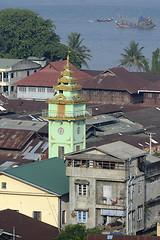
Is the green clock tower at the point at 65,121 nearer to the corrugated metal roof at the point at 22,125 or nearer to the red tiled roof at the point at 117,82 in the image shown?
the corrugated metal roof at the point at 22,125

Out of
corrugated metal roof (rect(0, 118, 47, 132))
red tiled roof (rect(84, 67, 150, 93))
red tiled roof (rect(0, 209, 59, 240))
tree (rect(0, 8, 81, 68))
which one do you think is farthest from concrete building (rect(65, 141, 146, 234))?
tree (rect(0, 8, 81, 68))

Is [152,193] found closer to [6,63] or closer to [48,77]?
[48,77]

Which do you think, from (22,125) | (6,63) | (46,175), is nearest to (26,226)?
(46,175)

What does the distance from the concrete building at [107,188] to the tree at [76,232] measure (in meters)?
3.05

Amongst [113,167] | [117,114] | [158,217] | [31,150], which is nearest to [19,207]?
[113,167]

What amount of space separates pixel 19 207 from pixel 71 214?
4.01 metres

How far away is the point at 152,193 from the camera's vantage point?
6812 cm

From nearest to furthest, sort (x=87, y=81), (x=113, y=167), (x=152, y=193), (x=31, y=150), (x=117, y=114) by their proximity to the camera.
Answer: (x=113, y=167) < (x=152, y=193) < (x=31, y=150) < (x=117, y=114) < (x=87, y=81)

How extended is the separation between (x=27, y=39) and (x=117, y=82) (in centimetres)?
3723

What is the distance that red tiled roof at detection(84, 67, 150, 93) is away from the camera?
136750mm

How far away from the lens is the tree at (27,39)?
16850 centimetres

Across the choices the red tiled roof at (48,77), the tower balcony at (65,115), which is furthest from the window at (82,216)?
the red tiled roof at (48,77)

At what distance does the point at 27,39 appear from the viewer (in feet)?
561

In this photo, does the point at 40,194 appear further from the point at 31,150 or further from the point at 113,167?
the point at 31,150
